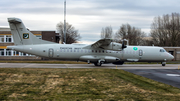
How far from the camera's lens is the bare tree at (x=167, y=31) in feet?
→ 188

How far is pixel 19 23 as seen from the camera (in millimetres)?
23594

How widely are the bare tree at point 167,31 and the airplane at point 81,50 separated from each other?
110 ft

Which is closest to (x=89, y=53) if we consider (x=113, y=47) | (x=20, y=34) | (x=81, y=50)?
(x=81, y=50)

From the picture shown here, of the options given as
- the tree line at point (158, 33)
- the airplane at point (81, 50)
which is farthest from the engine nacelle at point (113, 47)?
the tree line at point (158, 33)

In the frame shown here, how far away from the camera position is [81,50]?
25.6 meters

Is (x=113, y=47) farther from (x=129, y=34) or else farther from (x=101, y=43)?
(x=129, y=34)

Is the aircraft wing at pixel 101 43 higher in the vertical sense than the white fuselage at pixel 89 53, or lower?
higher

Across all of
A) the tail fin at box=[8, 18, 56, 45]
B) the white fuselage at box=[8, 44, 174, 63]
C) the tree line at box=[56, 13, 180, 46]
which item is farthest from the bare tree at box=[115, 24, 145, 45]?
the tail fin at box=[8, 18, 56, 45]

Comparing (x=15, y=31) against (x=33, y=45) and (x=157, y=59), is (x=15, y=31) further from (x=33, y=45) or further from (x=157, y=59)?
(x=157, y=59)

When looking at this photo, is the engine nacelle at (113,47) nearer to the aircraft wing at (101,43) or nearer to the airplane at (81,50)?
the airplane at (81,50)

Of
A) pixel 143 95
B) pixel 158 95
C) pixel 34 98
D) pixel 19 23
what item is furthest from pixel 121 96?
pixel 19 23

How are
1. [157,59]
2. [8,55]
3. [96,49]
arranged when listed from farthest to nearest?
[8,55]
[157,59]
[96,49]

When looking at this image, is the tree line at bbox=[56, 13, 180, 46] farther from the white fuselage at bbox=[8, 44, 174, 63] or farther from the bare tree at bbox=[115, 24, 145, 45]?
the white fuselage at bbox=[8, 44, 174, 63]

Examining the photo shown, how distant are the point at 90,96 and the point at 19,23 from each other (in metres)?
17.9
